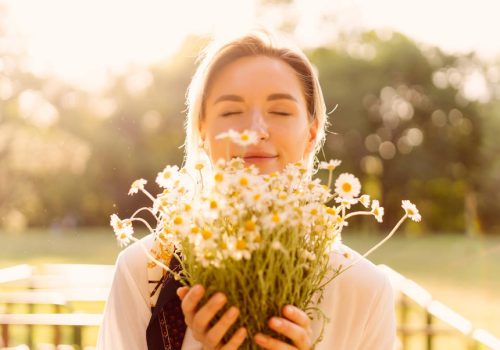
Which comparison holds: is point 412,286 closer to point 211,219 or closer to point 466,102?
point 211,219

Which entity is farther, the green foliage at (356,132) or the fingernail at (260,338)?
the green foliage at (356,132)

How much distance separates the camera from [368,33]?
29.4 metres

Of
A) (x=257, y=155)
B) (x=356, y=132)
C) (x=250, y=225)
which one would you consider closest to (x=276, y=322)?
(x=250, y=225)

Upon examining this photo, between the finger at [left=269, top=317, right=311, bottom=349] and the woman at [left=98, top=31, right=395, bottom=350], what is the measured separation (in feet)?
0.99

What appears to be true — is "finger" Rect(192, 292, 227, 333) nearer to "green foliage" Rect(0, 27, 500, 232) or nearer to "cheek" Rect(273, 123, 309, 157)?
"cheek" Rect(273, 123, 309, 157)

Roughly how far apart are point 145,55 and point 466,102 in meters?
14.2

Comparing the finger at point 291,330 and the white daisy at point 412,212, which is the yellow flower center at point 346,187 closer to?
the white daisy at point 412,212

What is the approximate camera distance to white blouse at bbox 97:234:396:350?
191 centimetres

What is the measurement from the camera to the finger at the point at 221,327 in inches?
54.2

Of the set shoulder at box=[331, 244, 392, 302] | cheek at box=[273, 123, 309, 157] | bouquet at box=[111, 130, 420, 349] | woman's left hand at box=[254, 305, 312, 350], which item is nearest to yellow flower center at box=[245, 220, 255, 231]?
bouquet at box=[111, 130, 420, 349]

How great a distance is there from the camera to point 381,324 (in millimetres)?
1932

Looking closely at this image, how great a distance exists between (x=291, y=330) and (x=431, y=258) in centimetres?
1693

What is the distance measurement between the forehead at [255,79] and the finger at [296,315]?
2.21 feet

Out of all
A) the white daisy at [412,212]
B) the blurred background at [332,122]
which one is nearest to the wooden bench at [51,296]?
the white daisy at [412,212]
